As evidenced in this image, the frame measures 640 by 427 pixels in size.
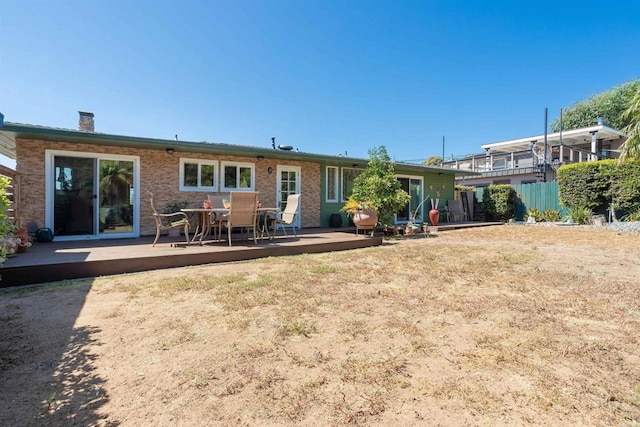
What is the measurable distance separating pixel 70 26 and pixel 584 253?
13.2m

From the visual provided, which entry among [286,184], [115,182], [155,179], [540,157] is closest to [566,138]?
[540,157]

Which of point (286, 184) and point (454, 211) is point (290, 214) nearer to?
point (286, 184)

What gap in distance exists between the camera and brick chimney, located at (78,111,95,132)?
789 cm

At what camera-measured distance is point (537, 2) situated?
10906mm

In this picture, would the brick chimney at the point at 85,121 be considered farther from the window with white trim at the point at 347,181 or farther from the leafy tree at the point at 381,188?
the window with white trim at the point at 347,181

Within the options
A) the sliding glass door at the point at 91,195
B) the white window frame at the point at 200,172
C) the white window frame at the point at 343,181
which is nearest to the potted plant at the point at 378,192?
the white window frame at the point at 343,181

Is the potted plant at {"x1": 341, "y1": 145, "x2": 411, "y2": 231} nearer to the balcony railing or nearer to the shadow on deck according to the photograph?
the shadow on deck

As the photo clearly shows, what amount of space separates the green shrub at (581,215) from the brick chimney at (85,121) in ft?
57.0

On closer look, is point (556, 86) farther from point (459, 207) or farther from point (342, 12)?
point (342, 12)

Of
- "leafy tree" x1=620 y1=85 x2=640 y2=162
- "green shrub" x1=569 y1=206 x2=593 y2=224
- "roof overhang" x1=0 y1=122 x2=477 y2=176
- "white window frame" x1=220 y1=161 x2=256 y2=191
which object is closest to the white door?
"roof overhang" x1=0 y1=122 x2=477 y2=176

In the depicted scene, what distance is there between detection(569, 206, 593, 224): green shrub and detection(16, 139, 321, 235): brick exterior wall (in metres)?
10.7

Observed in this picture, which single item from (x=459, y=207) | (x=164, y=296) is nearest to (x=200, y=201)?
(x=164, y=296)

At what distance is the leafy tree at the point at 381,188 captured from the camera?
8172 mm

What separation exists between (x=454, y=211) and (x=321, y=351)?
13583 mm
